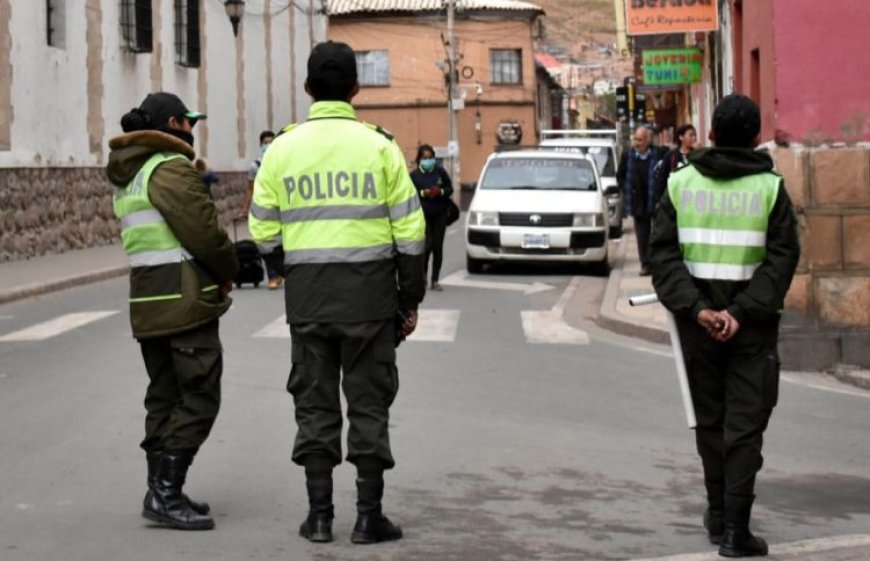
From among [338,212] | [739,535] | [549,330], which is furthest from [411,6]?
[739,535]

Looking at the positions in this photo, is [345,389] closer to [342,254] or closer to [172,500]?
[342,254]

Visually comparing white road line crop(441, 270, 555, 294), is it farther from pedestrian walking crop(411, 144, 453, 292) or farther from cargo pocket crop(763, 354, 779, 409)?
cargo pocket crop(763, 354, 779, 409)

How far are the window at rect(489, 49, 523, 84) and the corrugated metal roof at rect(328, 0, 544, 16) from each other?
1865 mm

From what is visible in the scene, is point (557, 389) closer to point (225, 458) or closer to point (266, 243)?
point (225, 458)

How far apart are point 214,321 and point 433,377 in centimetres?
507

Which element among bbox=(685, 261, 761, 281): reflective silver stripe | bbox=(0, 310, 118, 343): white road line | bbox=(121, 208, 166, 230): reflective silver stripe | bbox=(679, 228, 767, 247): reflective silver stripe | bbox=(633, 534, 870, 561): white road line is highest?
bbox=(121, 208, 166, 230): reflective silver stripe

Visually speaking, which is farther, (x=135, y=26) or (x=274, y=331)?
(x=135, y=26)

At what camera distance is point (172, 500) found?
22.6ft

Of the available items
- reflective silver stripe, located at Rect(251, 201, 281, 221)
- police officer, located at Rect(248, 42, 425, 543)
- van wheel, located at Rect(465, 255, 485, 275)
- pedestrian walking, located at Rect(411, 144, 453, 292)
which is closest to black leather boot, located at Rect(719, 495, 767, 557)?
police officer, located at Rect(248, 42, 425, 543)

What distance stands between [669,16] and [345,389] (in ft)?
56.7

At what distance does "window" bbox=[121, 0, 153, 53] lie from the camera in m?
31.5

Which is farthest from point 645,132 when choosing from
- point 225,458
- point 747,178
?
point 747,178

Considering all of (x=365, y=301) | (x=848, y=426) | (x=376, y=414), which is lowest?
(x=848, y=426)

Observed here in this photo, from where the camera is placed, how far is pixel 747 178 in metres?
6.60
